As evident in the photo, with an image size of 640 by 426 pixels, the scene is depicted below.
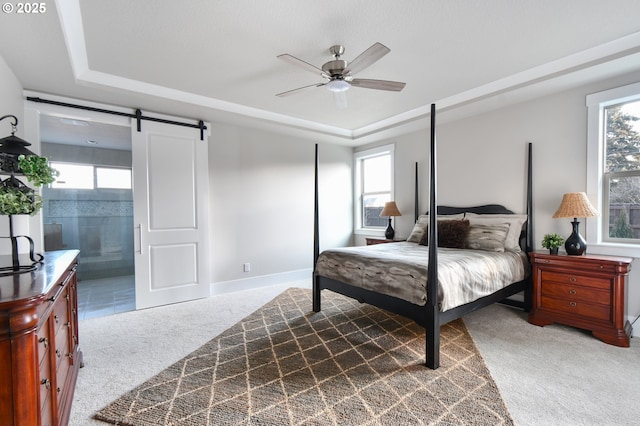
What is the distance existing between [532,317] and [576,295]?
0.45 metres

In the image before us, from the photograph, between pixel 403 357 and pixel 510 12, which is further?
pixel 403 357

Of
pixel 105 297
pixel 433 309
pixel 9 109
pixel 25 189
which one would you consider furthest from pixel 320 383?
pixel 105 297

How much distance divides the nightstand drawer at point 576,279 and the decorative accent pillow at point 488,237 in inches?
18.1

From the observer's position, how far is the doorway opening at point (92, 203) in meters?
4.96

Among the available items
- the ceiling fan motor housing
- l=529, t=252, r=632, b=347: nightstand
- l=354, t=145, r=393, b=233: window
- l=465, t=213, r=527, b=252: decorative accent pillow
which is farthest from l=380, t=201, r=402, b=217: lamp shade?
the ceiling fan motor housing

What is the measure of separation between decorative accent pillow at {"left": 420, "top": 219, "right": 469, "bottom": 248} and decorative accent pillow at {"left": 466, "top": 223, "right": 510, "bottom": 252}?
0.22 ft

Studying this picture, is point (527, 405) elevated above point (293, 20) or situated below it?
below

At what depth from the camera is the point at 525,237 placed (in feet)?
11.1

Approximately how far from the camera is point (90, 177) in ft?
18.2

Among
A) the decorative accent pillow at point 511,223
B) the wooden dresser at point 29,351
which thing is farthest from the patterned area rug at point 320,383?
the decorative accent pillow at point 511,223

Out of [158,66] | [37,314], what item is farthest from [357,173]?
[37,314]

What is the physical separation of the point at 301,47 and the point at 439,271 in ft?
7.03

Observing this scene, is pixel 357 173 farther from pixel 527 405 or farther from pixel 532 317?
pixel 527 405

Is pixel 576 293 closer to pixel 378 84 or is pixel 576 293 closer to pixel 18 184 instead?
pixel 378 84
